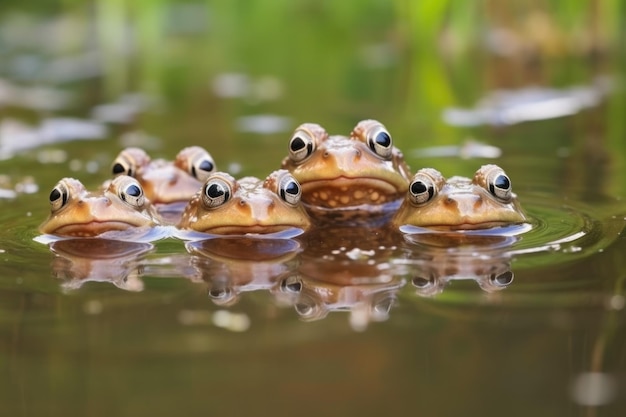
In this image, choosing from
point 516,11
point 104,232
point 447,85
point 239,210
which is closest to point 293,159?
point 239,210

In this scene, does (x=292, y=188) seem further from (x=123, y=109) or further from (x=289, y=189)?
(x=123, y=109)

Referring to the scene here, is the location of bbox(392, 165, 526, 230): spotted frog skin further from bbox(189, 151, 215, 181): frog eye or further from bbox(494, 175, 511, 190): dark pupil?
bbox(189, 151, 215, 181): frog eye

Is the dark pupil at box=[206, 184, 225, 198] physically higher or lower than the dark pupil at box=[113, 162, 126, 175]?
lower

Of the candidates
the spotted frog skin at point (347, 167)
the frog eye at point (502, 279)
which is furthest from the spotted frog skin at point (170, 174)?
the frog eye at point (502, 279)

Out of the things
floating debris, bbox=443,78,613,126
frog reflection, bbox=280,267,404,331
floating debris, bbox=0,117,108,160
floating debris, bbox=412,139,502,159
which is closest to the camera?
frog reflection, bbox=280,267,404,331

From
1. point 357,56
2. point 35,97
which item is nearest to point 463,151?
point 35,97

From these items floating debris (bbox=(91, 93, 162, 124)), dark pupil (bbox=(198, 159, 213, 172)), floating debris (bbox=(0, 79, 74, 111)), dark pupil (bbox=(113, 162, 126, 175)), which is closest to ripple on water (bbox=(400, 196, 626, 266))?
dark pupil (bbox=(198, 159, 213, 172))

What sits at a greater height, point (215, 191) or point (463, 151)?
point (463, 151)
